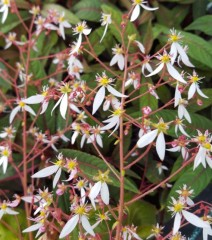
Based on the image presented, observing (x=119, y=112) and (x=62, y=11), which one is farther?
(x=62, y=11)

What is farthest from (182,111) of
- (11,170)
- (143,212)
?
(11,170)

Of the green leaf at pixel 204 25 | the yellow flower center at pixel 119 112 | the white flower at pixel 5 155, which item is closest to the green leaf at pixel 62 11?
the green leaf at pixel 204 25

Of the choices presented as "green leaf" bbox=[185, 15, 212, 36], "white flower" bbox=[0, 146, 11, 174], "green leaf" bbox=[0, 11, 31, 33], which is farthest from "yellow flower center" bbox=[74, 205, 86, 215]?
"green leaf" bbox=[0, 11, 31, 33]

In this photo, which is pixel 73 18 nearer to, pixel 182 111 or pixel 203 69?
pixel 203 69

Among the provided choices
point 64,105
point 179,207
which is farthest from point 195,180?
point 64,105

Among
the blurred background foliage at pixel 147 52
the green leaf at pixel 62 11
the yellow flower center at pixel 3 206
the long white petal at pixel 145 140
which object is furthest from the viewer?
the green leaf at pixel 62 11

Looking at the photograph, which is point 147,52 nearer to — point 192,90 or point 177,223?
point 192,90

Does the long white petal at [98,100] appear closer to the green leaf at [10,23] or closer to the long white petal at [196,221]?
the long white petal at [196,221]
